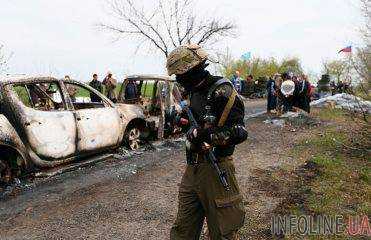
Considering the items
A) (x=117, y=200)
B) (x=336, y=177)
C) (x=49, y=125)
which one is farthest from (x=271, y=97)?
(x=117, y=200)

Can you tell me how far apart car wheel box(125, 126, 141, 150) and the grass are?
10.9 feet

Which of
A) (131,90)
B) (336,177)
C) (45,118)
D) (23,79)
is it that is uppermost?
(23,79)

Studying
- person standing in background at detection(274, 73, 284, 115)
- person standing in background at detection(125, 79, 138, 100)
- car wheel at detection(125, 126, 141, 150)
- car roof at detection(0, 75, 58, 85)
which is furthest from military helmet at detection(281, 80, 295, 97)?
car roof at detection(0, 75, 58, 85)

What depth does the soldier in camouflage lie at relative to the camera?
141 inches

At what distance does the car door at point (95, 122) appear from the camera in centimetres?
820

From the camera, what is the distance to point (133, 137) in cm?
1002

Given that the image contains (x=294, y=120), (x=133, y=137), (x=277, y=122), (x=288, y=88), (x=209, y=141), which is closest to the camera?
(x=209, y=141)

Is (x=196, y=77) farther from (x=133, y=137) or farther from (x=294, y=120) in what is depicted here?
(x=294, y=120)

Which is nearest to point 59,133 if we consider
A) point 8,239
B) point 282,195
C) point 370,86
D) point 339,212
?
point 8,239

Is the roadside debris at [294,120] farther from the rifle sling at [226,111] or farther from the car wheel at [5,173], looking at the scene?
the rifle sling at [226,111]

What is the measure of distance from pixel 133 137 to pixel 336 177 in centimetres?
410

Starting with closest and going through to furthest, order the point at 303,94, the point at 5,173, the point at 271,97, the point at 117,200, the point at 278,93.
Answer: the point at 117,200, the point at 5,173, the point at 303,94, the point at 278,93, the point at 271,97

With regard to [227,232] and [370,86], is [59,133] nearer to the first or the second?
[227,232]

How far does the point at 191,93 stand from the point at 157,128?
6952 millimetres
